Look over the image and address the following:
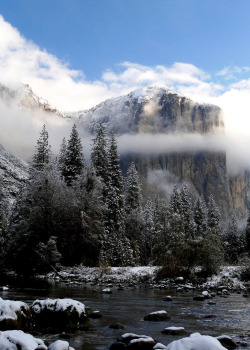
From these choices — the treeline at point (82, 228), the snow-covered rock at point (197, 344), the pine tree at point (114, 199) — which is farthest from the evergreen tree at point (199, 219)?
the snow-covered rock at point (197, 344)

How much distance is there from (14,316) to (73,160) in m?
33.3

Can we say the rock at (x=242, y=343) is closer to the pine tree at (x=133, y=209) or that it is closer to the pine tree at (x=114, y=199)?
the pine tree at (x=114, y=199)

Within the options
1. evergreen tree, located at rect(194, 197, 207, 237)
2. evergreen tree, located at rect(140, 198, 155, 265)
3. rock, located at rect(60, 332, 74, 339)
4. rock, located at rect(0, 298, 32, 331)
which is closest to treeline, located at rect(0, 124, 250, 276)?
evergreen tree, located at rect(140, 198, 155, 265)

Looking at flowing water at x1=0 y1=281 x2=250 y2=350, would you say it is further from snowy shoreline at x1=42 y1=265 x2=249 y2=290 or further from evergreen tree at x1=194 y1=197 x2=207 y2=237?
evergreen tree at x1=194 y1=197 x2=207 y2=237

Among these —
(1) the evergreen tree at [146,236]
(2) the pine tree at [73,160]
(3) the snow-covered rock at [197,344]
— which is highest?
(2) the pine tree at [73,160]

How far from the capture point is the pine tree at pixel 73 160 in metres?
40.9

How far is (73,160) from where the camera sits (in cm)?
4166

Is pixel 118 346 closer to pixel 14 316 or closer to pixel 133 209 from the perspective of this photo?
pixel 14 316

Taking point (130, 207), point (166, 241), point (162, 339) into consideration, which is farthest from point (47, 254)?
point (130, 207)

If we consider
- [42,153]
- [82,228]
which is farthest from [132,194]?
[82,228]

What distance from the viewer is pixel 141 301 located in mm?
15789

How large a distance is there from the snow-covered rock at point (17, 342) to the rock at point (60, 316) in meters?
2.90

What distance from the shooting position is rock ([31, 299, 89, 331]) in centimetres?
1009

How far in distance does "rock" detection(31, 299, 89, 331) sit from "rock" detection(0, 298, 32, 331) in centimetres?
56
